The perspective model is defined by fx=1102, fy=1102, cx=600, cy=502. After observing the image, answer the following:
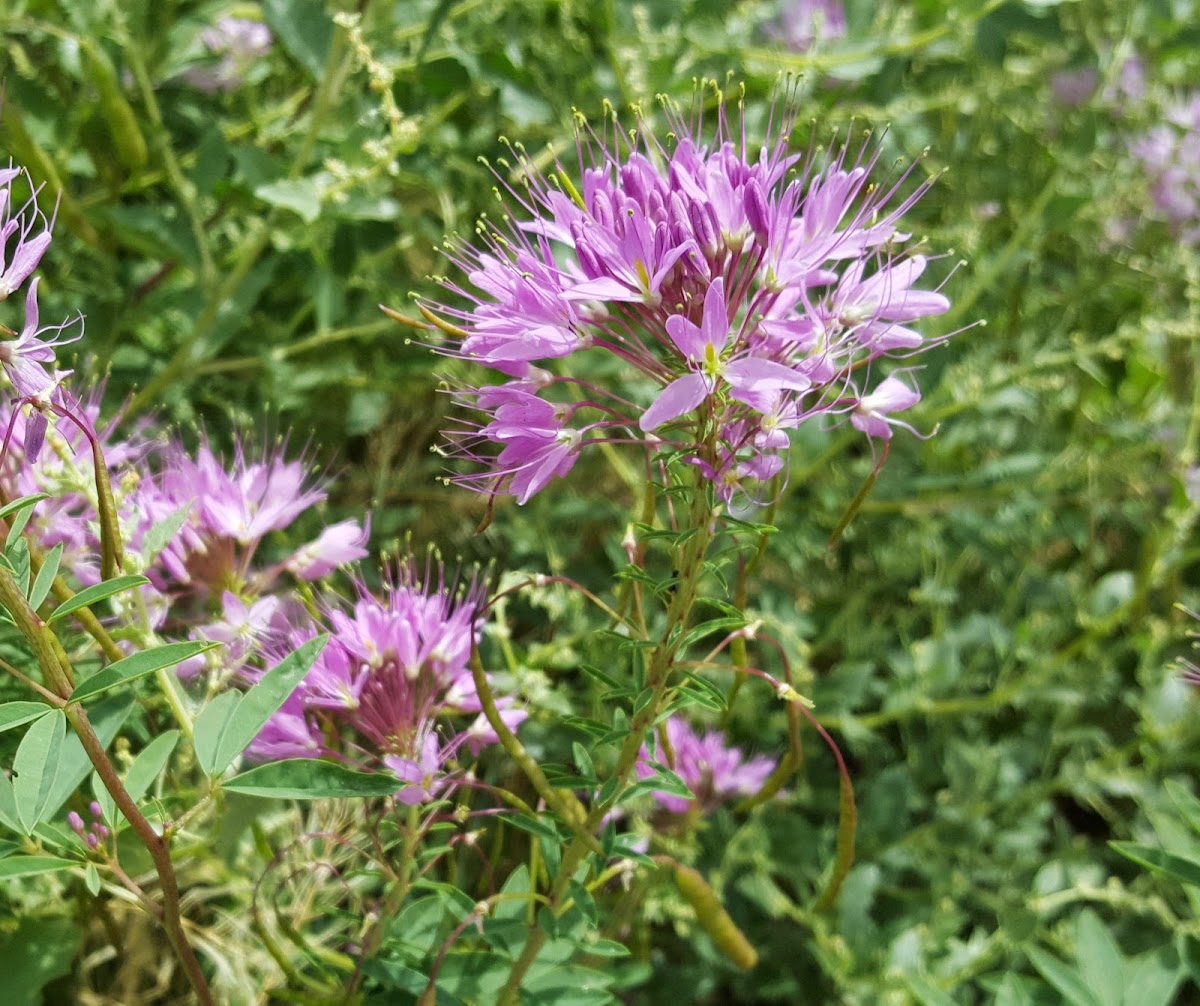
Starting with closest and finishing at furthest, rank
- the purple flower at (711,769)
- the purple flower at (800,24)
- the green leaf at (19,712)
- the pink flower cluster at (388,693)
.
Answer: the green leaf at (19,712) < the pink flower cluster at (388,693) < the purple flower at (711,769) < the purple flower at (800,24)

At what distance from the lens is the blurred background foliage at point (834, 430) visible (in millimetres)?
1460

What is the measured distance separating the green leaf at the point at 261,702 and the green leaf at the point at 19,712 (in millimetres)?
121

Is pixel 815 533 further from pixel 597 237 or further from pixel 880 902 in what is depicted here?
pixel 597 237

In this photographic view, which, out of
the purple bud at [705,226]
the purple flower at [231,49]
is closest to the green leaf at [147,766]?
the purple bud at [705,226]

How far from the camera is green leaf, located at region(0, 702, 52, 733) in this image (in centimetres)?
73

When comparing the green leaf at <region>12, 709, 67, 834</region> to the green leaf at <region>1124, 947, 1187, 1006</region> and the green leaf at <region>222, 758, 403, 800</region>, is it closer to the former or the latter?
the green leaf at <region>222, 758, 403, 800</region>

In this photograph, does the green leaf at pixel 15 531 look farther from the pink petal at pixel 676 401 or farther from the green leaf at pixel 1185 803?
the green leaf at pixel 1185 803

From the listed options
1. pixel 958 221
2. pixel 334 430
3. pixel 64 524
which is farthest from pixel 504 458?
pixel 958 221

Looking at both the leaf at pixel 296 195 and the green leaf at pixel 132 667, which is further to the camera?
the leaf at pixel 296 195

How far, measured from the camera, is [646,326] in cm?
85

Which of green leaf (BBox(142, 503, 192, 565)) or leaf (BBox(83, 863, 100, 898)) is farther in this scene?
green leaf (BBox(142, 503, 192, 565))

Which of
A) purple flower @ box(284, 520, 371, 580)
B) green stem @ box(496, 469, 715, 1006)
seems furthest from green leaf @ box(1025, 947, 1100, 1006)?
purple flower @ box(284, 520, 371, 580)

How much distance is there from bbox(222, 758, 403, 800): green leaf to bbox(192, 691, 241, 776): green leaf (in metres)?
0.02

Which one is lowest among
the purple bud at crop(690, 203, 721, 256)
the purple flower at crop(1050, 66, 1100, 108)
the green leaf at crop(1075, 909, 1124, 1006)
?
the green leaf at crop(1075, 909, 1124, 1006)
